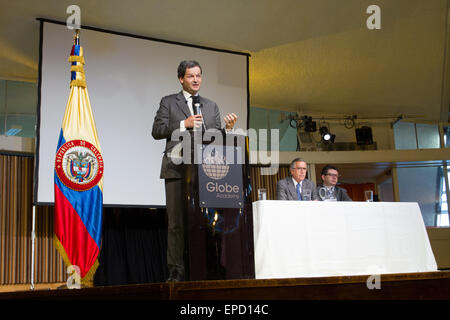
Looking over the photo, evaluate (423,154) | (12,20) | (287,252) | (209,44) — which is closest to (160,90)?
(209,44)

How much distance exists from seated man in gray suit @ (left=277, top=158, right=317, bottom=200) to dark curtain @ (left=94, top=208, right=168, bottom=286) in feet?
9.68

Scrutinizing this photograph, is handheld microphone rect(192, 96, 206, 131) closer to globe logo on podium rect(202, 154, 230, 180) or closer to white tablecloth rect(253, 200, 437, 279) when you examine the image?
globe logo on podium rect(202, 154, 230, 180)

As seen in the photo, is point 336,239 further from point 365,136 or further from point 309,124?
point 365,136

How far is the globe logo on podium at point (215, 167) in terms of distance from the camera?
236 centimetres

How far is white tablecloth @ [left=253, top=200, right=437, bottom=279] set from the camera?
10.3 feet

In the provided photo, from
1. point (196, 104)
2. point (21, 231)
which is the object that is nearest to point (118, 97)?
point (21, 231)

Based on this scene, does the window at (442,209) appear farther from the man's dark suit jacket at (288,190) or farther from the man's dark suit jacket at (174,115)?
the man's dark suit jacket at (174,115)

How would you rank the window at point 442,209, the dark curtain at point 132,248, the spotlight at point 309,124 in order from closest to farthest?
the dark curtain at point 132,248
the spotlight at point 309,124
the window at point 442,209

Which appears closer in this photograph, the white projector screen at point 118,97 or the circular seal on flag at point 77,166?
the circular seal on flag at point 77,166

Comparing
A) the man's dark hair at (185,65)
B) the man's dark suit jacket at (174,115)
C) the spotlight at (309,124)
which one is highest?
the spotlight at (309,124)

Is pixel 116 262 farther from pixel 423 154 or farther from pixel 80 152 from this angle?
pixel 423 154

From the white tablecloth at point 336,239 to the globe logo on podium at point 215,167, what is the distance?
2.68 feet

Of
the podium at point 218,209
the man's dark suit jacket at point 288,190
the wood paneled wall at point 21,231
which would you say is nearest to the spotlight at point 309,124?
the wood paneled wall at point 21,231

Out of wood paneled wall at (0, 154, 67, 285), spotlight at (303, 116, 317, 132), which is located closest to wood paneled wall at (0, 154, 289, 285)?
wood paneled wall at (0, 154, 67, 285)
